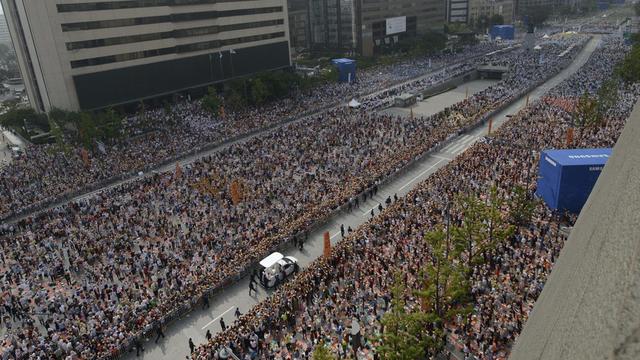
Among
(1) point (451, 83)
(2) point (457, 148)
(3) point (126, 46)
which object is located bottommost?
(1) point (451, 83)

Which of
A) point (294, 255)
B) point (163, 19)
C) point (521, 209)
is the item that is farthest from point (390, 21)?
point (294, 255)

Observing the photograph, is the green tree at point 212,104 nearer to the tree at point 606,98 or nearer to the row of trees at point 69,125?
the row of trees at point 69,125

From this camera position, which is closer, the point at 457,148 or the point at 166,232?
the point at 166,232

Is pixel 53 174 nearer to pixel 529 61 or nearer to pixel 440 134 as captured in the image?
pixel 440 134

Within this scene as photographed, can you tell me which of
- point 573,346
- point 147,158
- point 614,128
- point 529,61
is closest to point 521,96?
point 614,128

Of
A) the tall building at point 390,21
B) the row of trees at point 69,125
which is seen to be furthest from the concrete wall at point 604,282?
the tall building at point 390,21

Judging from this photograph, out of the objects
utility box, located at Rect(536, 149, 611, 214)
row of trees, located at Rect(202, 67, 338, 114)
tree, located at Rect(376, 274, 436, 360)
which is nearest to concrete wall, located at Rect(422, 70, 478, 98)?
row of trees, located at Rect(202, 67, 338, 114)

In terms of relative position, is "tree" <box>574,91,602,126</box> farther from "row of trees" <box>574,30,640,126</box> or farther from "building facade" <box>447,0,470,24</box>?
"building facade" <box>447,0,470,24</box>

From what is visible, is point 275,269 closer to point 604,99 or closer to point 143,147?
point 143,147
